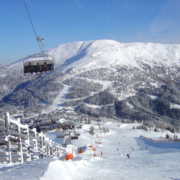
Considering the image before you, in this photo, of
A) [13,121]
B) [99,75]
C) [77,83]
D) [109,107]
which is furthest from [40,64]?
[99,75]

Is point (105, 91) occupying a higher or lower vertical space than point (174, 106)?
higher

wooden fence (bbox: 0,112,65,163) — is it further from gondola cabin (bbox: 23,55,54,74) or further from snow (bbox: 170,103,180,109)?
snow (bbox: 170,103,180,109)

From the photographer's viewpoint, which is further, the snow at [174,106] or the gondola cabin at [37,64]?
the snow at [174,106]

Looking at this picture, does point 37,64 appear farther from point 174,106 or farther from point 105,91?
point 105,91

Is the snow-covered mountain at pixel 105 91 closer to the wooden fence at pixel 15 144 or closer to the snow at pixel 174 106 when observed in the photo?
the snow at pixel 174 106

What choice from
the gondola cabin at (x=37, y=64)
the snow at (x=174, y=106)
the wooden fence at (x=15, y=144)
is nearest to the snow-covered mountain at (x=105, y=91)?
the snow at (x=174, y=106)

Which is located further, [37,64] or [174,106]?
[174,106]

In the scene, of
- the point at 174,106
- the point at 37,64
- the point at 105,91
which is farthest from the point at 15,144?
the point at 105,91

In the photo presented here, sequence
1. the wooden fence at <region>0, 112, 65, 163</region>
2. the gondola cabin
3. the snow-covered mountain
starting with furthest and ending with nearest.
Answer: the snow-covered mountain
the gondola cabin
the wooden fence at <region>0, 112, 65, 163</region>

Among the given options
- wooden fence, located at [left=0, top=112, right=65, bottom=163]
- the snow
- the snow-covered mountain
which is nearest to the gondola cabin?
wooden fence, located at [left=0, top=112, right=65, bottom=163]
